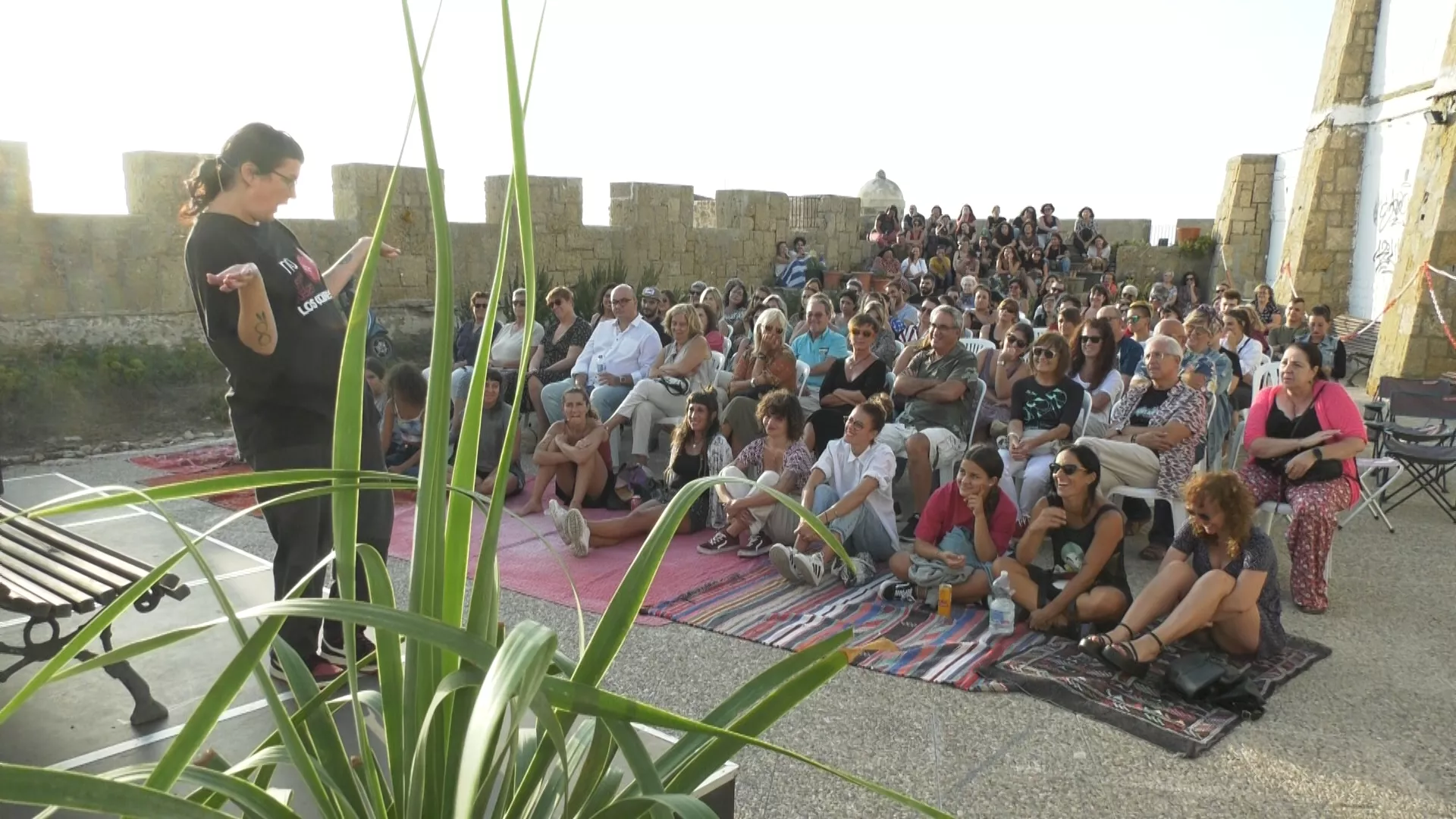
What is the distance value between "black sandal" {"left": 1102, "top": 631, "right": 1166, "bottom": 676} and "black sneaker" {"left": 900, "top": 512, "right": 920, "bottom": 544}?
70.5 inches

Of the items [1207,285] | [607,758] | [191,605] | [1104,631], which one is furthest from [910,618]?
[1207,285]

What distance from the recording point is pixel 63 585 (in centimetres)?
277

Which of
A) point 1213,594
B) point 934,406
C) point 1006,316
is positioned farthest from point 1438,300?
point 1213,594

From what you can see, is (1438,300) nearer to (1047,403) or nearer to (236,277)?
(1047,403)

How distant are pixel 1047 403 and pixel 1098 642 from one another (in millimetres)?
1868

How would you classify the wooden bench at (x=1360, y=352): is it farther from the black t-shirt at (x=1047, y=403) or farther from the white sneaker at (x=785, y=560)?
the white sneaker at (x=785, y=560)

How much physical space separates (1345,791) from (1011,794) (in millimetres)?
953

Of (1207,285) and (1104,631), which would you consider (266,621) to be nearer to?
(1104,631)

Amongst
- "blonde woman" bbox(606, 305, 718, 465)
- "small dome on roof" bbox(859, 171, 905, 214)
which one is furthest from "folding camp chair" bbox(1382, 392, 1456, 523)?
"small dome on roof" bbox(859, 171, 905, 214)

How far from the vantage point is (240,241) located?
262cm

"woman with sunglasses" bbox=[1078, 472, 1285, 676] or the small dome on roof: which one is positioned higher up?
the small dome on roof

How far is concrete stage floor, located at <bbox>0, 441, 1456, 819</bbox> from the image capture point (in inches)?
110

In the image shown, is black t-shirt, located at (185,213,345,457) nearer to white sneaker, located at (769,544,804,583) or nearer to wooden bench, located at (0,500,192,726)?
wooden bench, located at (0,500,192,726)

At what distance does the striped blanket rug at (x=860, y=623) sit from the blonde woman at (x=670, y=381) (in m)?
1.78
